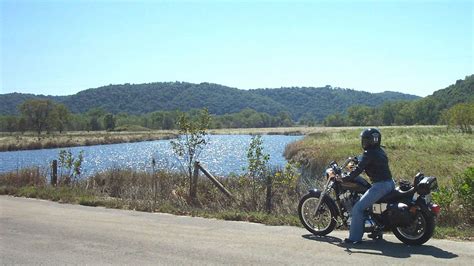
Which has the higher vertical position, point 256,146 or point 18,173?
point 256,146

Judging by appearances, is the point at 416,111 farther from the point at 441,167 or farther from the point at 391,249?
the point at 391,249

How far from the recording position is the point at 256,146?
44.7ft

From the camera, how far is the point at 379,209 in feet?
25.6

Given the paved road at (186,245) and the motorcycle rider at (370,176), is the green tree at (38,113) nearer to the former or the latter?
the paved road at (186,245)

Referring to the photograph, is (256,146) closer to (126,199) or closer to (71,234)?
(126,199)

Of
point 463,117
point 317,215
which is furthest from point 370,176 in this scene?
point 463,117

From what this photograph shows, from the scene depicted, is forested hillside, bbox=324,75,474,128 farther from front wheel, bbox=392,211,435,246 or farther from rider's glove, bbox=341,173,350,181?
Result: front wheel, bbox=392,211,435,246

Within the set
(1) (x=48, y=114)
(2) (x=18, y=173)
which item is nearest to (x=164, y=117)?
(1) (x=48, y=114)

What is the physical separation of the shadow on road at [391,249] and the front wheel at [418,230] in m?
0.12

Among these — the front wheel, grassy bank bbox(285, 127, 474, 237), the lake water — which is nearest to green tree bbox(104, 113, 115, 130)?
the lake water

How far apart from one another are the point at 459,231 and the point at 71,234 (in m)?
7.31

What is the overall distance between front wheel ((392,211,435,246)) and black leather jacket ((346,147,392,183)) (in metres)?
0.84

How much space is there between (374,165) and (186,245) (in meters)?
3.50

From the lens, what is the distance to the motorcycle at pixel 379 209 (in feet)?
24.5
